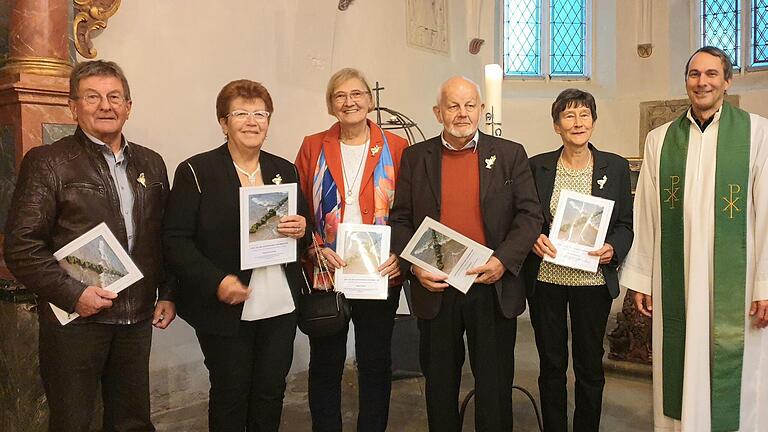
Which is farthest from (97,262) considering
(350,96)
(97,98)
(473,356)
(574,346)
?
(574,346)

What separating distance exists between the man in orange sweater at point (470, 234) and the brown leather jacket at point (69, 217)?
40.1 inches

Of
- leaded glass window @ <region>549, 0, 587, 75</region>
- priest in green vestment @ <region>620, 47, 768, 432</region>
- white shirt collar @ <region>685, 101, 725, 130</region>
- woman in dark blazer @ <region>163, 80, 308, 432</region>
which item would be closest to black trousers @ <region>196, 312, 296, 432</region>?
woman in dark blazer @ <region>163, 80, 308, 432</region>

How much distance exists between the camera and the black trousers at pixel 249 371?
2713 millimetres

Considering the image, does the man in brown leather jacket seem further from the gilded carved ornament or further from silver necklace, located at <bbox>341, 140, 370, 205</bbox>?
the gilded carved ornament

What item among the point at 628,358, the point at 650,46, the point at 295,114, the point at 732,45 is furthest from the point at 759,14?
the point at 295,114

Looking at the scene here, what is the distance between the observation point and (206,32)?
4637 millimetres

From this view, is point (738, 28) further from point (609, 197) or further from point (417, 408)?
point (417, 408)

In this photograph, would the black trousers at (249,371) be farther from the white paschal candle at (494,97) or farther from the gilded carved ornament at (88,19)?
the white paschal candle at (494,97)

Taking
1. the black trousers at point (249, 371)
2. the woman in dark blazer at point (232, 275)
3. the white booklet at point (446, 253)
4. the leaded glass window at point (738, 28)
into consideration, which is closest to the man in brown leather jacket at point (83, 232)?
the woman in dark blazer at point (232, 275)

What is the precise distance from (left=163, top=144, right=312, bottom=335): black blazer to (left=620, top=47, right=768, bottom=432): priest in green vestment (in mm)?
1889

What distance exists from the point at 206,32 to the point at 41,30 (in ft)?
4.75

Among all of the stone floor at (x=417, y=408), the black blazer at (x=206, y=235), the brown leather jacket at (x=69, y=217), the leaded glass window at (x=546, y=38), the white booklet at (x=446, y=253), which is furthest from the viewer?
the leaded glass window at (x=546, y=38)

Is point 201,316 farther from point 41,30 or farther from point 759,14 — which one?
point 759,14

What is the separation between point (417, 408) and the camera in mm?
4344
